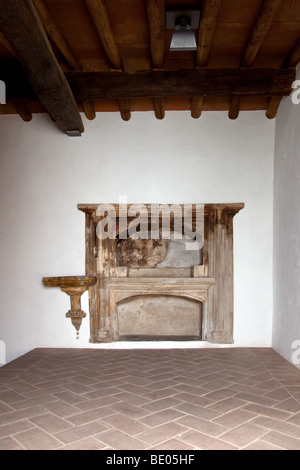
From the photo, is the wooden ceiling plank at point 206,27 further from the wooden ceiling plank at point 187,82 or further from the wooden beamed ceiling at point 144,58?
the wooden ceiling plank at point 187,82

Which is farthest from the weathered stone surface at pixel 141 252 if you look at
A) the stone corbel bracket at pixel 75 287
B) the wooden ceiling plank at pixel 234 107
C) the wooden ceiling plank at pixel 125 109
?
the wooden ceiling plank at pixel 234 107

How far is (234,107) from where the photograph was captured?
4.96 meters

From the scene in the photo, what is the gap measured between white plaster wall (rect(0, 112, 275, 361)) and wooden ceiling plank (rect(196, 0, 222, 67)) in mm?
1154

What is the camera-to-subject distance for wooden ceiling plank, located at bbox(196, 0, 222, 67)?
323cm

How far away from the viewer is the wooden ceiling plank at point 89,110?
16.2 feet

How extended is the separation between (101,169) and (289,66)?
2.64 metres

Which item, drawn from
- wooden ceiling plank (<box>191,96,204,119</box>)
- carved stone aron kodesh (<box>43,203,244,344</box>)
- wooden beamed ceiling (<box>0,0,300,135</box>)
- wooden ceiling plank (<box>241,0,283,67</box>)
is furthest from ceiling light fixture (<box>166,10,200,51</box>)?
carved stone aron kodesh (<box>43,203,244,344</box>)

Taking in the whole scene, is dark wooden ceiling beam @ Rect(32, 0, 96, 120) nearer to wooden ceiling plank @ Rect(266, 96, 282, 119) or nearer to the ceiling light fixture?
the ceiling light fixture

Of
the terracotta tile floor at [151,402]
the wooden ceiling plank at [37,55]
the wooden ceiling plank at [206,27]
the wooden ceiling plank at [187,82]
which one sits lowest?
the terracotta tile floor at [151,402]

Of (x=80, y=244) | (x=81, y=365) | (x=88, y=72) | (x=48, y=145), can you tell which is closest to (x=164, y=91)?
(x=88, y=72)

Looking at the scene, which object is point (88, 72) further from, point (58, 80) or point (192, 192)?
point (192, 192)

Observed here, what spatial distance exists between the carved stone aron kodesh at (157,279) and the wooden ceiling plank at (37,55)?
1.43m

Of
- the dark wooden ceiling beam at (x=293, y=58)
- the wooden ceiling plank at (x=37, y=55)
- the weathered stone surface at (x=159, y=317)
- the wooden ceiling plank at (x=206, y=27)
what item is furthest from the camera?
the weathered stone surface at (x=159, y=317)

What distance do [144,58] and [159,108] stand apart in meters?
0.76
